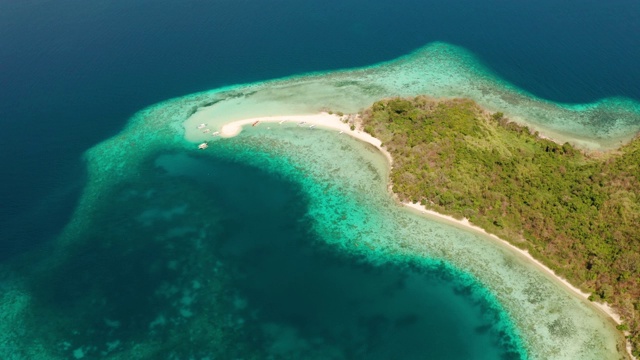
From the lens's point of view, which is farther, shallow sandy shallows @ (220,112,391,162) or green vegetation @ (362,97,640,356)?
shallow sandy shallows @ (220,112,391,162)

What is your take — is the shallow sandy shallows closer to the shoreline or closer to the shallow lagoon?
the shoreline

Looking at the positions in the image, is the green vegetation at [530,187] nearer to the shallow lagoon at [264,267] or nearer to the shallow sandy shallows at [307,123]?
Answer: the shallow lagoon at [264,267]

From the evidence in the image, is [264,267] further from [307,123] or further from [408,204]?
[307,123]

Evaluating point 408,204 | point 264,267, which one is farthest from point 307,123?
point 264,267

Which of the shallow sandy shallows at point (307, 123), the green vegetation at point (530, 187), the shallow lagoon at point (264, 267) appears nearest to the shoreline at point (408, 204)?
the shallow sandy shallows at point (307, 123)

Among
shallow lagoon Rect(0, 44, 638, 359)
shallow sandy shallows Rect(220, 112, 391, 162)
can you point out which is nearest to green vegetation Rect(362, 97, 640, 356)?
shallow lagoon Rect(0, 44, 638, 359)

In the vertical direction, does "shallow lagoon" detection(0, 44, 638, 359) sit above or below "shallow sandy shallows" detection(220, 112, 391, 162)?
below
